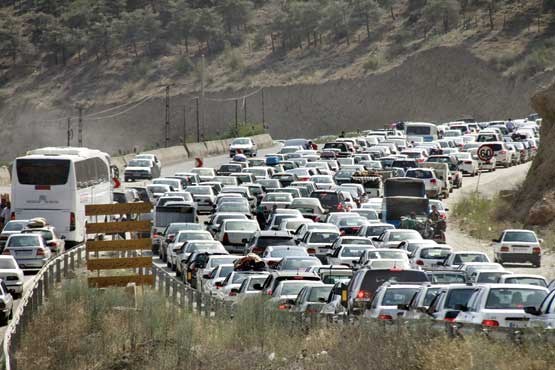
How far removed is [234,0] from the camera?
636ft

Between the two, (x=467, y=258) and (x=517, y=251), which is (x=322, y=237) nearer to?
(x=517, y=251)

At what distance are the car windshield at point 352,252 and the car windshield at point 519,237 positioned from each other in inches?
264

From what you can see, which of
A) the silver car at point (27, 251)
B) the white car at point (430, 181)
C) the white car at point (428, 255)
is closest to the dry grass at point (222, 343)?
Result: the silver car at point (27, 251)

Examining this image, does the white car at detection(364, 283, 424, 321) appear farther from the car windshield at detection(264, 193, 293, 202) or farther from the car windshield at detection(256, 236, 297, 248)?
the car windshield at detection(264, 193, 293, 202)

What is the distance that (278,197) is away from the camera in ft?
183

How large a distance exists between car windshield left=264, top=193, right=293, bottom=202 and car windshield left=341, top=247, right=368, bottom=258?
648 inches

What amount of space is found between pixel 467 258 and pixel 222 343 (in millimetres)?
12754

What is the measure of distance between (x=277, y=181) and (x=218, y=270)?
93.5 ft

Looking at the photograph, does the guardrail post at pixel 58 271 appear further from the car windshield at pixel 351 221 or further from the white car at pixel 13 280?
the car windshield at pixel 351 221

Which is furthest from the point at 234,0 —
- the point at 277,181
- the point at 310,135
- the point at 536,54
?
the point at 277,181

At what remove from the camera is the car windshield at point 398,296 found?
24.5 metres

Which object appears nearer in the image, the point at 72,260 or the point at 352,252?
the point at 352,252

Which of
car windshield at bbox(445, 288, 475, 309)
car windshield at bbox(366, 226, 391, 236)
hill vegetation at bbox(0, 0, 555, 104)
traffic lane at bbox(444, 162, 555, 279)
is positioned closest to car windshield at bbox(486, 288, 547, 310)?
car windshield at bbox(445, 288, 475, 309)

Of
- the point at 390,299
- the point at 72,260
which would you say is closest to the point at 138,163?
the point at 72,260
